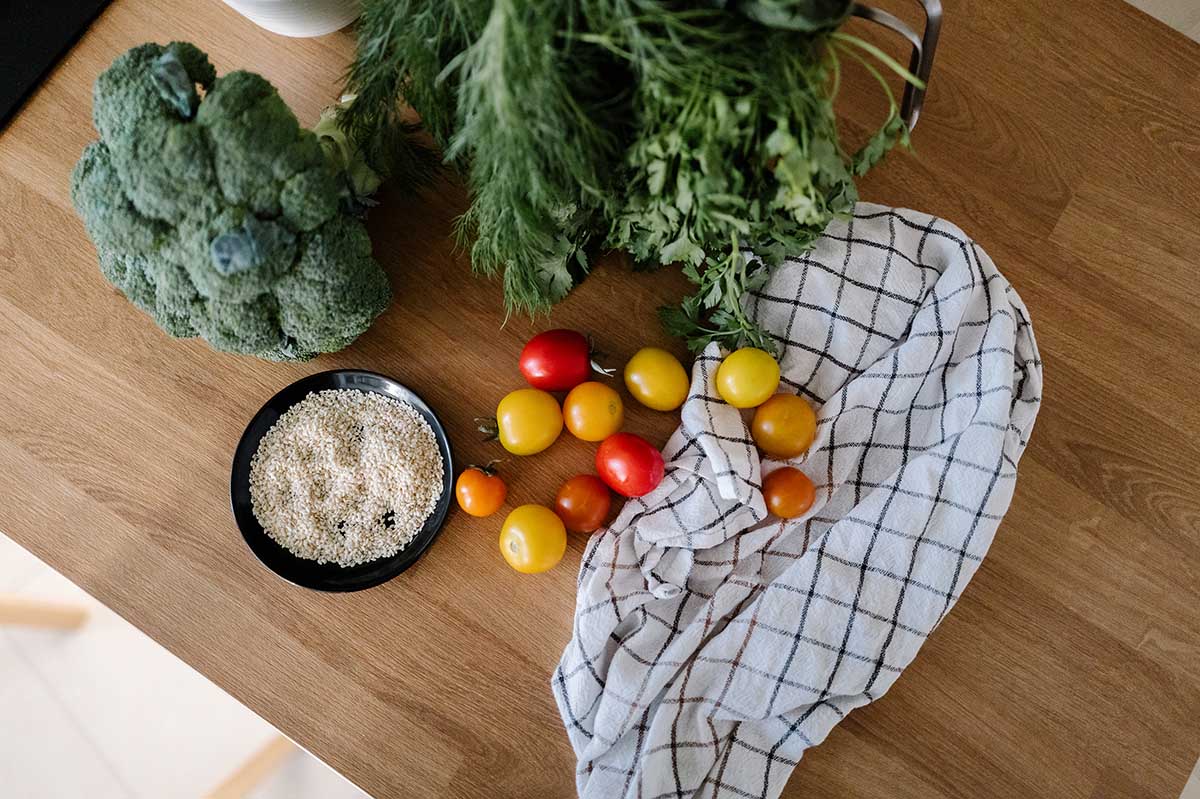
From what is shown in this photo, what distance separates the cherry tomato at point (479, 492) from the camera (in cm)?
87

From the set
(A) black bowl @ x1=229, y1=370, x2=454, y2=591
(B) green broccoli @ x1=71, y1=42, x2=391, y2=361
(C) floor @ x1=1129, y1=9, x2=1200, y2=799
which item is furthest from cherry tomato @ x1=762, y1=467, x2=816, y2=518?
(C) floor @ x1=1129, y1=9, x2=1200, y2=799

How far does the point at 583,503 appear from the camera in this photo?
87 centimetres

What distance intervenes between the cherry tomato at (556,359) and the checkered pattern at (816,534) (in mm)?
124

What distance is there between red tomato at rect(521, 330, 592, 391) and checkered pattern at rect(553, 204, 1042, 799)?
124mm

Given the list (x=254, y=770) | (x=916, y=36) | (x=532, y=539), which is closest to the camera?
(x=916, y=36)

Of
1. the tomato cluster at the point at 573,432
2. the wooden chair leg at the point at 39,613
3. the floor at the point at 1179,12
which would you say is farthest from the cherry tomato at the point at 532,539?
the floor at the point at 1179,12

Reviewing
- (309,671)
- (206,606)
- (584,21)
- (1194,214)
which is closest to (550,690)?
(309,671)

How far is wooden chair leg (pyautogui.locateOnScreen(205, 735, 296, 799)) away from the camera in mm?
1187

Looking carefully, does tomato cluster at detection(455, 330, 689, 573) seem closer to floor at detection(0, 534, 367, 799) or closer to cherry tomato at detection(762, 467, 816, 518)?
cherry tomato at detection(762, 467, 816, 518)

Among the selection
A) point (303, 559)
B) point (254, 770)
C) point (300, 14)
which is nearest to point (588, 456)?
Answer: point (303, 559)

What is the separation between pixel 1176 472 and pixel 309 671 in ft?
3.17

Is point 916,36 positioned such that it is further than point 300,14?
No

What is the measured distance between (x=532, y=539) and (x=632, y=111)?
16.5 inches

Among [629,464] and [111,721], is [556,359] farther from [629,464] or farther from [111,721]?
[111,721]
